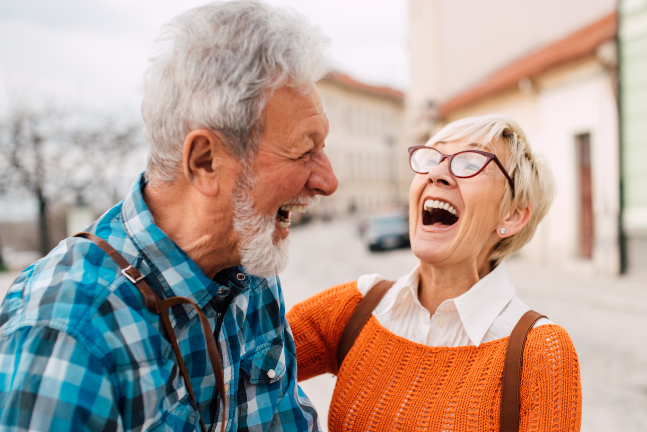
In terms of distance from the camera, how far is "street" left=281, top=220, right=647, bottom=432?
14.1 ft

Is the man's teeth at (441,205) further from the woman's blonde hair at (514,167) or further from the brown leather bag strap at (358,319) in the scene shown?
the brown leather bag strap at (358,319)

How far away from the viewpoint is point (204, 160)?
131cm

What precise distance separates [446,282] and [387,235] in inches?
615

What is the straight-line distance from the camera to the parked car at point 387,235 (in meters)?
17.4

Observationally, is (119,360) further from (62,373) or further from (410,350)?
(410,350)

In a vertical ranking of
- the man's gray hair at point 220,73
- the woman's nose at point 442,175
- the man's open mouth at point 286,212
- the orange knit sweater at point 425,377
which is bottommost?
the orange knit sweater at point 425,377

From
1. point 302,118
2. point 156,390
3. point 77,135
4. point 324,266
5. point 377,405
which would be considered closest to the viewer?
point 156,390

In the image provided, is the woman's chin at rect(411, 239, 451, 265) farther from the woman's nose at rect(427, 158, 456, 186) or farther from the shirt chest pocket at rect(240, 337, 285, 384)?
the shirt chest pocket at rect(240, 337, 285, 384)

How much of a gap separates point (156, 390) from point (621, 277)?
10737 millimetres

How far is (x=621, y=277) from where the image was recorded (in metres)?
9.89

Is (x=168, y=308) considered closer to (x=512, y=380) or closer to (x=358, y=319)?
(x=358, y=319)

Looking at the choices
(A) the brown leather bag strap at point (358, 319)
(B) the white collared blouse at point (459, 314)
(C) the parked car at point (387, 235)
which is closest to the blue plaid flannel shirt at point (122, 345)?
(A) the brown leather bag strap at point (358, 319)

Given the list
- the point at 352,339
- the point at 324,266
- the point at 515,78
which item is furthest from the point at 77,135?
the point at 352,339

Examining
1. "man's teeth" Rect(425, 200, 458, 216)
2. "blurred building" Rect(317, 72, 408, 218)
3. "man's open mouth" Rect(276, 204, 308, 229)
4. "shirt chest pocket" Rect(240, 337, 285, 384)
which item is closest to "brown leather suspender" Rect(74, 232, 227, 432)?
"shirt chest pocket" Rect(240, 337, 285, 384)
